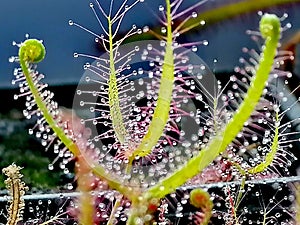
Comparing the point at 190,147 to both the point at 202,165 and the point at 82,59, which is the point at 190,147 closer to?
the point at 202,165

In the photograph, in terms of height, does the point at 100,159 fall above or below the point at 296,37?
below

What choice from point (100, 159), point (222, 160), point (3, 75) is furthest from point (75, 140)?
point (3, 75)

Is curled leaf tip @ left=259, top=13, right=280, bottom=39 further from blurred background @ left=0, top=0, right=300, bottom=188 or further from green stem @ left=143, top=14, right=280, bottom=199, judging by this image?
blurred background @ left=0, top=0, right=300, bottom=188

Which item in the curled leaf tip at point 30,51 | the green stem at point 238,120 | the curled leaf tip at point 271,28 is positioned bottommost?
the green stem at point 238,120

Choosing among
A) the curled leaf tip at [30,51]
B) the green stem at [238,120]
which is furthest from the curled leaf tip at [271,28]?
the curled leaf tip at [30,51]

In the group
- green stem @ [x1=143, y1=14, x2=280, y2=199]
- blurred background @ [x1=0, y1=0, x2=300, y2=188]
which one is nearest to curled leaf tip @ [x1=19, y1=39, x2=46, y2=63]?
green stem @ [x1=143, y1=14, x2=280, y2=199]

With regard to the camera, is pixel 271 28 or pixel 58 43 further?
pixel 58 43

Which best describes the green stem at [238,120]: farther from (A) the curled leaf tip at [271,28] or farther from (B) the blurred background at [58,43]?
(B) the blurred background at [58,43]

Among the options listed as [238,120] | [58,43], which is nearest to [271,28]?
[238,120]

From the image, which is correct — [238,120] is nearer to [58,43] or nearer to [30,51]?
[30,51]

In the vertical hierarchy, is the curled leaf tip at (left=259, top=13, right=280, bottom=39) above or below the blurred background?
below

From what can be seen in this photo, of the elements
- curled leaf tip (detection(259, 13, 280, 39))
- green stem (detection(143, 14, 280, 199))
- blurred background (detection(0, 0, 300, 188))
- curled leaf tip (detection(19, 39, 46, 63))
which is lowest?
green stem (detection(143, 14, 280, 199))
